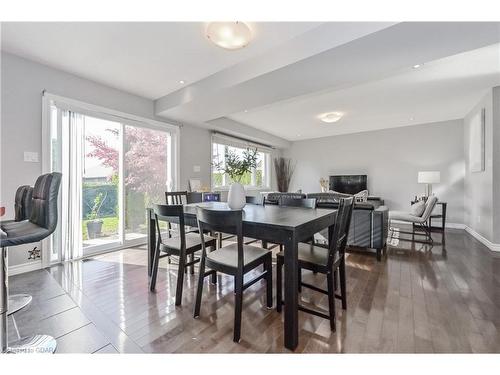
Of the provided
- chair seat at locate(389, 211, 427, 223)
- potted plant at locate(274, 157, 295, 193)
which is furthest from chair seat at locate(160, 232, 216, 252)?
potted plant at locate(274, 157, 295, 193)

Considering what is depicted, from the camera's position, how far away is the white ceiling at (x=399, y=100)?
118 inches

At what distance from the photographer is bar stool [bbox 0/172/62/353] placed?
133cm

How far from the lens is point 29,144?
2.77 meters

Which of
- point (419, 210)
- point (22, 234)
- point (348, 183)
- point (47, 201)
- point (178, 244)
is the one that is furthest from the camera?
point (348, 183)

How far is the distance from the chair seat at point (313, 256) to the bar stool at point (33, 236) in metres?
1.59

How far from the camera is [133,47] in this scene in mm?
2508

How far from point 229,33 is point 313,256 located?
198 cm

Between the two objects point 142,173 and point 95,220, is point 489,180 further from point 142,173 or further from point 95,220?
point 95,220

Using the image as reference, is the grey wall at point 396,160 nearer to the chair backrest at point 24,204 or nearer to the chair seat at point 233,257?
the chair seat at point 233,257

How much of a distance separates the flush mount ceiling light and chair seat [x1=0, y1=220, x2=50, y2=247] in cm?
196

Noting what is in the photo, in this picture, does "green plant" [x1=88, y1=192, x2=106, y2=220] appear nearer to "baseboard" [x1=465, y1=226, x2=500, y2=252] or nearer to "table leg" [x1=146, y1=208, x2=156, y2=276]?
"table leg" [x1=146, y1=208, x2=156, y2=276]

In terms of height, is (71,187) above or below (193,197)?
above

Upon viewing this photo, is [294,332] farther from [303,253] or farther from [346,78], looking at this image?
[346,78]

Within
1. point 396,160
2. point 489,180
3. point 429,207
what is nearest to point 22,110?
point 429,207
